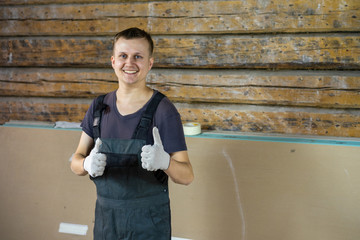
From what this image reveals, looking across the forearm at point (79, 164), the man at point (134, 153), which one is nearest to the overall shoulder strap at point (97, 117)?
the man at point (134, 153)

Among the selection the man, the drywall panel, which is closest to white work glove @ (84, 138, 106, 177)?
the man

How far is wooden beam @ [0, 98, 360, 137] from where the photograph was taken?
2.36 m

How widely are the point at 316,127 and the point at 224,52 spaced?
832 mm

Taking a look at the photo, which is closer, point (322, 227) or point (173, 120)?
point (173, 120)

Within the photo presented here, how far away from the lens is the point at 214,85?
2527 millimetres

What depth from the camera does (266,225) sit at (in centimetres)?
234

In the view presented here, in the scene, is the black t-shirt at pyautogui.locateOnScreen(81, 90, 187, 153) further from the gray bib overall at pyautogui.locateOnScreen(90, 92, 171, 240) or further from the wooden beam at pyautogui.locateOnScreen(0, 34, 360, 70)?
the wooden beam at pyautogui.locateOnScreen(0, 34, 360, 70)

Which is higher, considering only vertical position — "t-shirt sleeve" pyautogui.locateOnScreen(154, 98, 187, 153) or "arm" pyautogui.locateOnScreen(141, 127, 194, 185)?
"t-shirt sleeve" pyautogui.locateOnScreen(154, 98, 187, 153)

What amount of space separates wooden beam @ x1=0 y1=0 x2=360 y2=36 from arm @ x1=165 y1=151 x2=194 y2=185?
4.05ft

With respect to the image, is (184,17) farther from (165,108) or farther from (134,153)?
(134,153)

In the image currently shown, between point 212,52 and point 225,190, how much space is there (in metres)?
0.99

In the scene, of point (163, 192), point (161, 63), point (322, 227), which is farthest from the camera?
point (161, 63)

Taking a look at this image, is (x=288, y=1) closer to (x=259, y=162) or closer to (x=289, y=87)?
(x=289, y=87)

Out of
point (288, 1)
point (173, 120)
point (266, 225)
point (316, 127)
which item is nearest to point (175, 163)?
point (173, 120)
